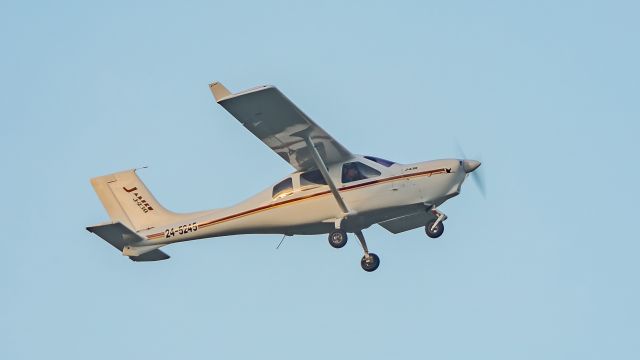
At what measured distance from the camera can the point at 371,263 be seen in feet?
83.2

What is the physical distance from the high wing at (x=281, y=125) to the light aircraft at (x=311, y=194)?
2 cm

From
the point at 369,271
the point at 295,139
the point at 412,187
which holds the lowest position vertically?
the point at 369,271

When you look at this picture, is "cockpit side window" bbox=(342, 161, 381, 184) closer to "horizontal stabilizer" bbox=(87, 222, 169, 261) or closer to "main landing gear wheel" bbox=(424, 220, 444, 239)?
"main landing gear wheel" bbox=(424, 220, 444, 239)

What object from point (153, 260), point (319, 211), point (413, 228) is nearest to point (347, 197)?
point (319, 211)

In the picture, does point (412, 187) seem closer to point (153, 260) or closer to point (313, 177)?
point (313, 177)

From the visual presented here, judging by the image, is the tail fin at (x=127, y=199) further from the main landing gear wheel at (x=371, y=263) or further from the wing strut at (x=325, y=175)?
the main landing gear wheel at (x=371, y=263)

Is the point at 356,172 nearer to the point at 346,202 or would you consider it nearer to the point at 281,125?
the point at 346,202

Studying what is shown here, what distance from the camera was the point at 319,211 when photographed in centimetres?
2461

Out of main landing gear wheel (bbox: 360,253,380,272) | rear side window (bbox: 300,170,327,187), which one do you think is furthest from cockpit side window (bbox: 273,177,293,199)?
main landing gear wheel (bbox: 360,253,380,272)

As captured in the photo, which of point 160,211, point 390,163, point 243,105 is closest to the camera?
point 243,105

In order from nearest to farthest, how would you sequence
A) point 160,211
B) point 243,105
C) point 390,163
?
point 243,105 → point 390,163 → point 160,211

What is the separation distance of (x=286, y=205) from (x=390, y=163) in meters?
2.22

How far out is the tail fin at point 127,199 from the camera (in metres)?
27.1

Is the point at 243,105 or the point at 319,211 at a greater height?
the point at 243,105
